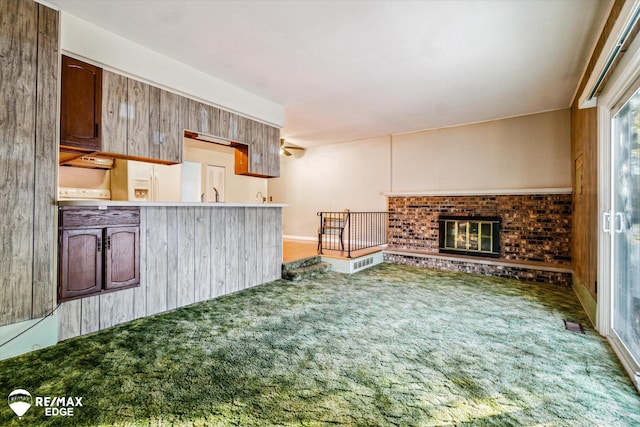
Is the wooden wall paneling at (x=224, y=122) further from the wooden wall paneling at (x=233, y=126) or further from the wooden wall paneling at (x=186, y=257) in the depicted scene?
the wooden wall paneling at (x=186, y=257)

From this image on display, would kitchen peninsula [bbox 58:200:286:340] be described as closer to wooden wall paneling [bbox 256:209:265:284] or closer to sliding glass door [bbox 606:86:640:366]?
wooden wall paneling [bbox 256:209:265:284]

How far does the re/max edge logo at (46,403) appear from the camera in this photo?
5.14ft

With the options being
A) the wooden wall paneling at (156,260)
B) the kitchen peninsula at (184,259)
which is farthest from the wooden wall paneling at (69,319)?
the wooden wall paneling at (156,260)

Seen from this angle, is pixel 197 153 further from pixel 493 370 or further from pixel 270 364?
pixel 493 370

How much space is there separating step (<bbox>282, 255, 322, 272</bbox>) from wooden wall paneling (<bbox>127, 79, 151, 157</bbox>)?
2.58 m

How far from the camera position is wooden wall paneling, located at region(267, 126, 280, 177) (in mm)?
4637

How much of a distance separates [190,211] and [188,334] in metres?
1.46

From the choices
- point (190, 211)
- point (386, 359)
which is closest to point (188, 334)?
point (190, 211)

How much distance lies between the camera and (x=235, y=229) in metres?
3.98

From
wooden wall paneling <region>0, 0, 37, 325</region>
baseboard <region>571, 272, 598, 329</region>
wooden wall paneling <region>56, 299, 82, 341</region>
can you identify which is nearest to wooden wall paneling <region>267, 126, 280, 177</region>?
wooden wall paneling <region>0, 0, 37, 325</region>

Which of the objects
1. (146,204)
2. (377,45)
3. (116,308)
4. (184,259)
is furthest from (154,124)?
(377,45)

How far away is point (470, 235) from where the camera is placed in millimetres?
5652

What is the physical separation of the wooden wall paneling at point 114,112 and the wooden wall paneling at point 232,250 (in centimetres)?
141

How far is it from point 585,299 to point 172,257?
4754mm
